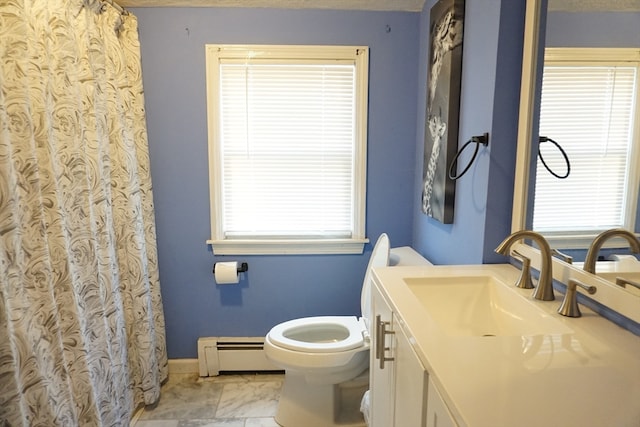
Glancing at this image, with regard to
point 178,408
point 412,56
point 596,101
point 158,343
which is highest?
point 412,56

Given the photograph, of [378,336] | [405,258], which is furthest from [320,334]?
[378,336]

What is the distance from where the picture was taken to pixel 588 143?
1.04m

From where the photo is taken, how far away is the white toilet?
1.71 m

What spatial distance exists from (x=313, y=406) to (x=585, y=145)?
160 centimetres

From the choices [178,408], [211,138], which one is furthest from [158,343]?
[211,138]

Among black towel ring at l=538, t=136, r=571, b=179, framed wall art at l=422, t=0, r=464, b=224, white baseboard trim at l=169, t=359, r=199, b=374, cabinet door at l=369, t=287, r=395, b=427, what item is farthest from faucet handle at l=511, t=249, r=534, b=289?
white baseboard trim at l=169, t=359, r=199, b=374

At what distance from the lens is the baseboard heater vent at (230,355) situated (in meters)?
2.29

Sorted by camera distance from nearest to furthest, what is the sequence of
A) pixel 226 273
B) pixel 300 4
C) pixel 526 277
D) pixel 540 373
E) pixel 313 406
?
1. pixel 540 373
2. pixel 526 277
3. pixel 313 406
4. pixel 300 4
5. pixel 226 273

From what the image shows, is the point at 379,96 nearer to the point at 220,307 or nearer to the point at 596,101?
the point at 596,101

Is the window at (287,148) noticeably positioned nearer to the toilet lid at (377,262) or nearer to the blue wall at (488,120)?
the toilet lid at (377,262)

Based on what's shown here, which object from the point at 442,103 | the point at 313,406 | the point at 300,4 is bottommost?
the point at 313,406

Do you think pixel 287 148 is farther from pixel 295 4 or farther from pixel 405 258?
pixel 405 258

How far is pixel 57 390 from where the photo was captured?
4.27ft

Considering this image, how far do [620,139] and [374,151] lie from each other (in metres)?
1.34
